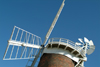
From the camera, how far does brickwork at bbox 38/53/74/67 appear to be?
17719mm

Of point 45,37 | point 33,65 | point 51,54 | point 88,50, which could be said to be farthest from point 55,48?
point 88,50

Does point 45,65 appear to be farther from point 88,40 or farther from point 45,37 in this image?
point 88,40

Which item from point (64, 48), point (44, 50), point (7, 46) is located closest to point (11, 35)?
point (7, 46)

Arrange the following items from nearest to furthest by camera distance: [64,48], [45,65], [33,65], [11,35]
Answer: [11,35] < [45,65] < [64,48] < [33,65]

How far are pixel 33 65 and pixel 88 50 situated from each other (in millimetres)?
8137

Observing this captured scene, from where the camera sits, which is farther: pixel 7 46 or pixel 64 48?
pixel 64 48

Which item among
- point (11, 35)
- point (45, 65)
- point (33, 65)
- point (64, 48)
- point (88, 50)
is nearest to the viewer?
point (11, 35)

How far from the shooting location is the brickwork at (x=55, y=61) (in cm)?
1772

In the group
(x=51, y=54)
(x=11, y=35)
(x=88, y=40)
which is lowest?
(x=51, y=54)

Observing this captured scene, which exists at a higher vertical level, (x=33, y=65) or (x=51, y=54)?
(x=51, y=54)

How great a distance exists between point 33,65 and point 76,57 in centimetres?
587

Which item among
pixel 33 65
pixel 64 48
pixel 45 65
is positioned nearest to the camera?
pixel 45 65

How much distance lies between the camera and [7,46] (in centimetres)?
1666

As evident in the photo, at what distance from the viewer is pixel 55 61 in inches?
703
